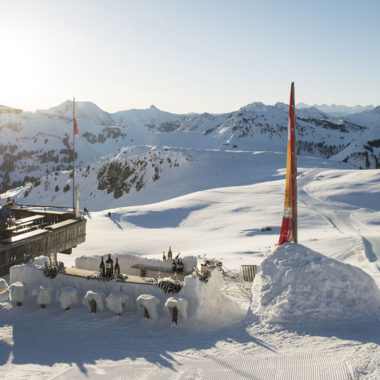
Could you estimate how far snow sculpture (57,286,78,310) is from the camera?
32.3ft

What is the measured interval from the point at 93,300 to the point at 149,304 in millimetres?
1725

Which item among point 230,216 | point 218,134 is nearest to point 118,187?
point 230,216

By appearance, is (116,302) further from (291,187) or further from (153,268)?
(291,187)

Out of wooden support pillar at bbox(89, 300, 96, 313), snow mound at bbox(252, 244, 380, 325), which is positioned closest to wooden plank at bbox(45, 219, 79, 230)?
wooden support pillar at bbox(89, 300, 96, 313)

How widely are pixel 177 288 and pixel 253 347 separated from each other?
2749mm

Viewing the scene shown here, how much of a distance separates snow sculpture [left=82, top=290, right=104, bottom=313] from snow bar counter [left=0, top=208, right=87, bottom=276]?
3133mm

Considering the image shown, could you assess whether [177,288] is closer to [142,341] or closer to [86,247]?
[142,341]

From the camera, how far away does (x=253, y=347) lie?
7930mm

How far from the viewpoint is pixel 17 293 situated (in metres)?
10.1

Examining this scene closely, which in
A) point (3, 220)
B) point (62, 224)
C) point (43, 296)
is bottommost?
point (43, 296)

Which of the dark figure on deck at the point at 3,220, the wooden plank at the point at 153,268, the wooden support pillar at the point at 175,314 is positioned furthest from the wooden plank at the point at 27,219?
the wooden support pillar at the point at 175,314

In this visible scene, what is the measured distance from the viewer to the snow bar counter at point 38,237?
13.0 metres

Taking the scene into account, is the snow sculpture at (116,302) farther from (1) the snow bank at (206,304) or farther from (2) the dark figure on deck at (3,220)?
(2) the dark figure on deck at (3,220)

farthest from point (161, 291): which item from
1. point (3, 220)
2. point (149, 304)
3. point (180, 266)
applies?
point (3, 220)
